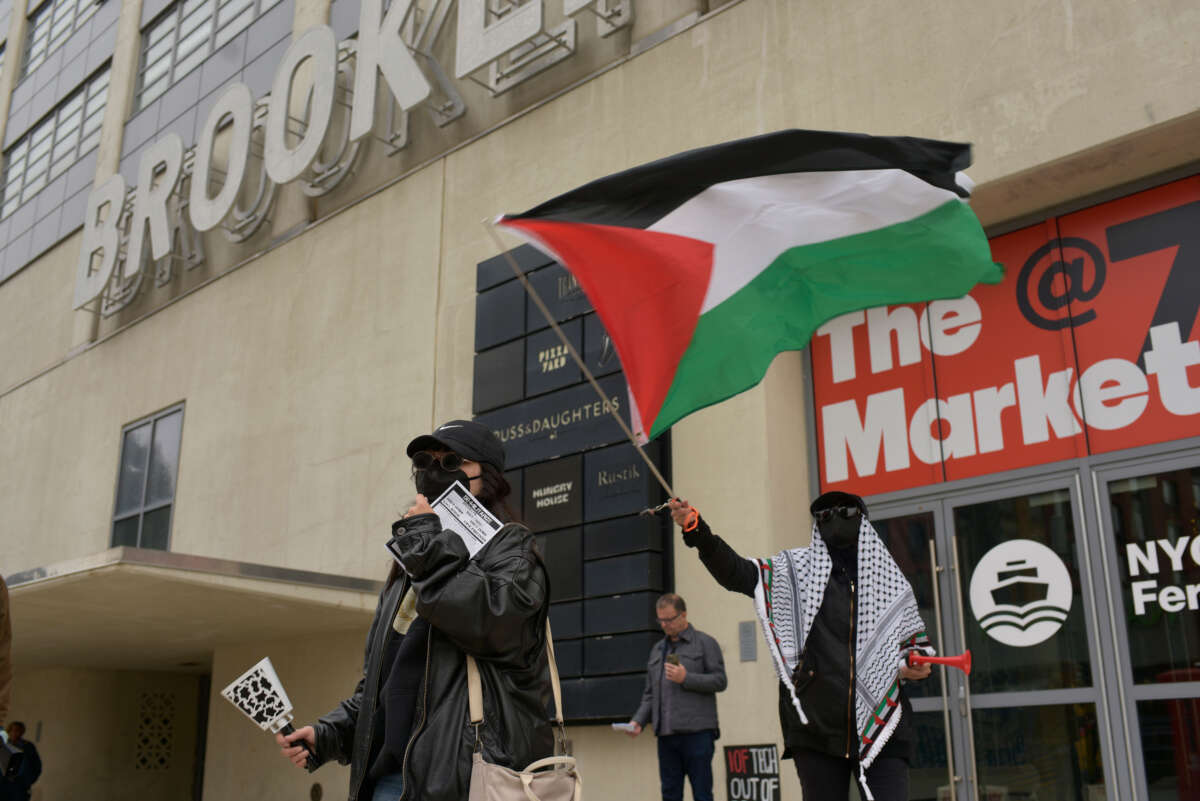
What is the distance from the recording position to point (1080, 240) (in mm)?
8094

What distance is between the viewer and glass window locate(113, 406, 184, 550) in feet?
49.9

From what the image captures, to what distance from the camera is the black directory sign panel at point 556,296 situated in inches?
390

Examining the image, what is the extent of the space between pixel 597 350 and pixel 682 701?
321 centimetres

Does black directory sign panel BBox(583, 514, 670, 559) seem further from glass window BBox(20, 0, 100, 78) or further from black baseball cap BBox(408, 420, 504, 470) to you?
glass window BBox(20, 0, 100, 78)

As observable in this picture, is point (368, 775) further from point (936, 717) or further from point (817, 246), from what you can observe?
point (936, 717)

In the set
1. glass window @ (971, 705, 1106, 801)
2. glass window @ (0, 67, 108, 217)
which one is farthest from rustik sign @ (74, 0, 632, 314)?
glass window @ (971, 705, 1106, 801)

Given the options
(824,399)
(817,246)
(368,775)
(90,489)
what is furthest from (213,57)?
(368,775)

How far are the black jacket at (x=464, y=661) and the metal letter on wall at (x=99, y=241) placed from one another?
15.5m

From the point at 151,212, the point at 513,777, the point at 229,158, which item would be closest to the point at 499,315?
the point at 229,158

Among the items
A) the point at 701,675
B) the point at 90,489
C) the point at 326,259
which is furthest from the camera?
the point at 90,489

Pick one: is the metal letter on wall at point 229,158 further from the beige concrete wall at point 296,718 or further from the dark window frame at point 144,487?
the beige concrete wall at point 296,718

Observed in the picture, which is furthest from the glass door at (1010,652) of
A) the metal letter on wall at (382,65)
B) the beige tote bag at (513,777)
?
the metal letter on wall at (382,65)

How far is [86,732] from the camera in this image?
15.4 m

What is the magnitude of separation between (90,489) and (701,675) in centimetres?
1242
